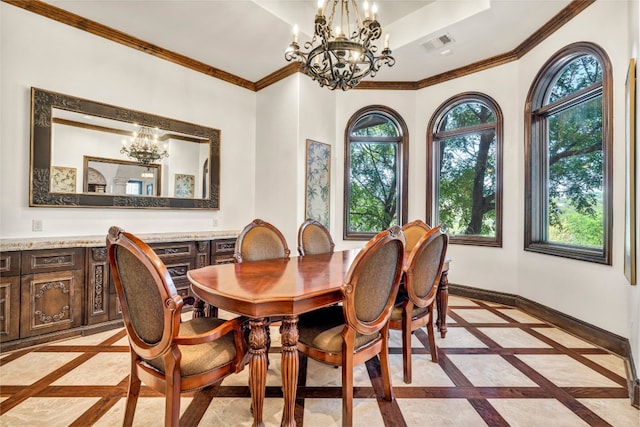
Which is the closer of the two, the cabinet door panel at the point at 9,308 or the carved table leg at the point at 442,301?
the cabinet door panel at the point at 9,308

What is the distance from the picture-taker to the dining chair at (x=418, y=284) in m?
1.88

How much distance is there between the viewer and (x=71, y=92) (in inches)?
112

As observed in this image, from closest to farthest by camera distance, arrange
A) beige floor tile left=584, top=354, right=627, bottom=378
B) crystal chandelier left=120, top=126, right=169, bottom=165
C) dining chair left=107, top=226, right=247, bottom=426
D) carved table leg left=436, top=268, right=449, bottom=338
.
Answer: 1. dining chair left=107, top=226, right=247, bottom=426
2. beige floor tile left=584, top=354, right=627, bottom=378
3. carved table leg left=436, top=268, right=449, bottom=338
4. crystal chandelier left=120, top=126, right=169, bottom=165

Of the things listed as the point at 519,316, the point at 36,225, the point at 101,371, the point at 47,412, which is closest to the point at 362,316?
the point at 47,412

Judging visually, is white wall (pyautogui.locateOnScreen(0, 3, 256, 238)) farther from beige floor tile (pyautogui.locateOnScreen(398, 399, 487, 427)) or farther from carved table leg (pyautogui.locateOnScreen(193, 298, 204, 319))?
beige floor tile (pyautogui.locateOnScreen(398, 399, 487, 427))

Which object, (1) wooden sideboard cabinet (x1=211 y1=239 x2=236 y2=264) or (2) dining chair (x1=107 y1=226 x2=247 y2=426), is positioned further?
(1) wooden sideboard cabinet (x1=211 y1=239 x2=236 y2=264)

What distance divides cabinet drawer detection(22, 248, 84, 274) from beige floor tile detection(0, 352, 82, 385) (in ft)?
2.16

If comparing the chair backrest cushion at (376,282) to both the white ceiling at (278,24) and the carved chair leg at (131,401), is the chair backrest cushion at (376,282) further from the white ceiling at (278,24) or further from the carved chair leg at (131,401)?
the white ceiling at (278,24)

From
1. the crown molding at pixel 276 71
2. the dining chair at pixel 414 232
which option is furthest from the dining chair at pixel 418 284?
the crown molding at pixel 276 71

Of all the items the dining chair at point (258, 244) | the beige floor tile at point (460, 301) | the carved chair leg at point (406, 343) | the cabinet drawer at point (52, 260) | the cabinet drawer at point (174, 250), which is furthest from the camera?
the beige floor tile at point (460, 301)

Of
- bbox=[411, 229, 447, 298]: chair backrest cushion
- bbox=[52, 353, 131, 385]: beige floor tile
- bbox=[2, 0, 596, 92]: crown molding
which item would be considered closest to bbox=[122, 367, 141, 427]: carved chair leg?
bbox=[52, 353, 131, 385]: beige floor tile

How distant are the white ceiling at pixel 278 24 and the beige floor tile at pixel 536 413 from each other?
10.9ft

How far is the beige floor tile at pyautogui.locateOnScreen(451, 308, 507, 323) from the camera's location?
313cm

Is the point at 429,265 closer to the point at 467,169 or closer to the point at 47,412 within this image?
the point at 47,412
